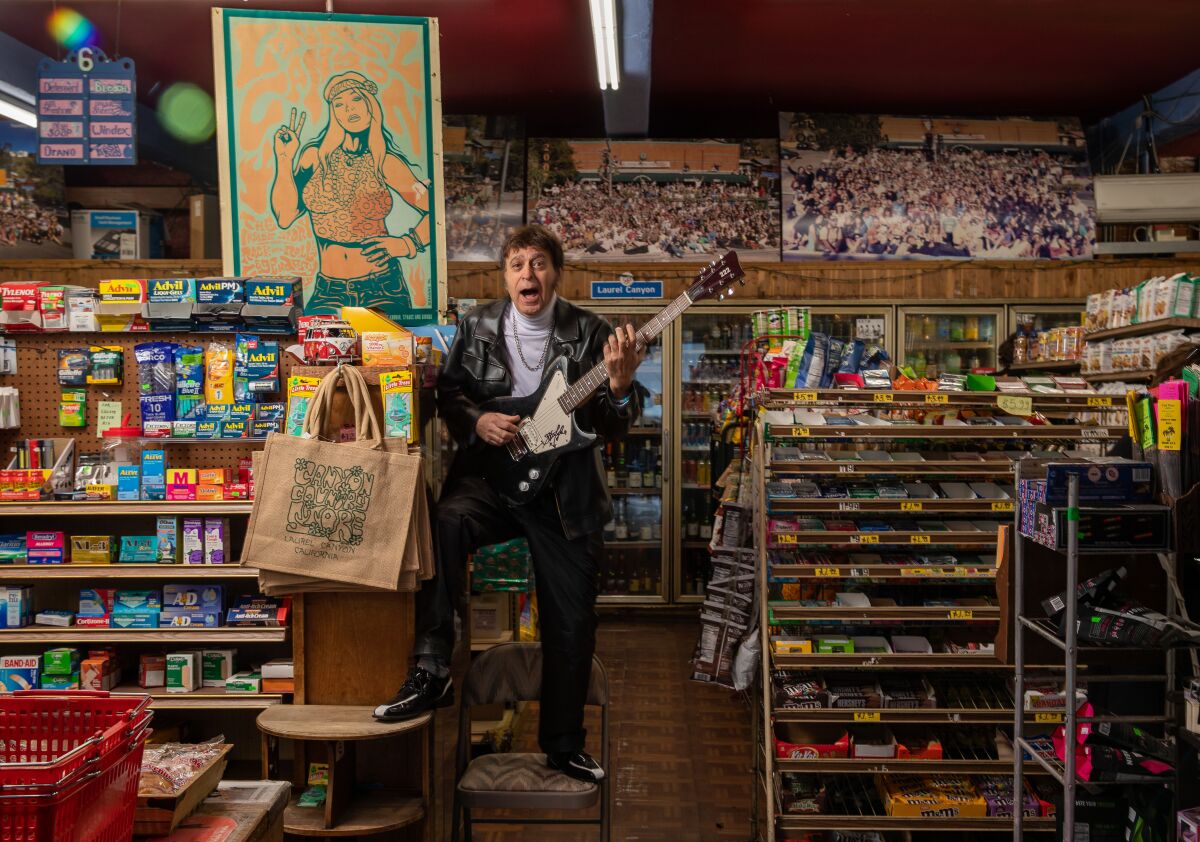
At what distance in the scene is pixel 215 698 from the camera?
3346 mm

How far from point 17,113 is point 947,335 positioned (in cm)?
701

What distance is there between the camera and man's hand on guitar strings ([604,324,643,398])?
2742 millimetres

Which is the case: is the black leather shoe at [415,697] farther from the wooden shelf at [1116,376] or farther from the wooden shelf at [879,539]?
the wooden shelf at [1116,376]

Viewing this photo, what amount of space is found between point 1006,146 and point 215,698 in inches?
280

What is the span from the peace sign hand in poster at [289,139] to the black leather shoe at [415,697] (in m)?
2.13

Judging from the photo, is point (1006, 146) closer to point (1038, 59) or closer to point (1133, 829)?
point (1038, 59)

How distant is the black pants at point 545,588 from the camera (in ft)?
8.72

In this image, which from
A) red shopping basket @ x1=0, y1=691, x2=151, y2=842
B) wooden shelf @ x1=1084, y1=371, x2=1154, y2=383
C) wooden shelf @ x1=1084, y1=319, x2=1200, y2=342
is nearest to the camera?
red shopping basket @ x1=0, y1=691, x2=151, y2=842

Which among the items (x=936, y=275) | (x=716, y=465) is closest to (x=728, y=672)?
(x=716, y=465)

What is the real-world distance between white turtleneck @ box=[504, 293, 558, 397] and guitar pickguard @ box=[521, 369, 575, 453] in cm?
14

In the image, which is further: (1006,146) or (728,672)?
(1006,146)

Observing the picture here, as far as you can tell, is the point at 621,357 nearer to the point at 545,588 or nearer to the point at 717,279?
the point at 717,279

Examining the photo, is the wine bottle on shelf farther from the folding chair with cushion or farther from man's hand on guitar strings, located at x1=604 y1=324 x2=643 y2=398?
man's hand on guitar strings, located at x1=604 y1=324 x2=643 y2=398

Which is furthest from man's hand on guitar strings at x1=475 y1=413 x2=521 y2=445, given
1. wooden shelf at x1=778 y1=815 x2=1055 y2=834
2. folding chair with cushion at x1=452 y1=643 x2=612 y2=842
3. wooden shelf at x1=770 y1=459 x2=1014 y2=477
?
wooden shelf at x1=778 y1=815 x2=1055 y2=834
